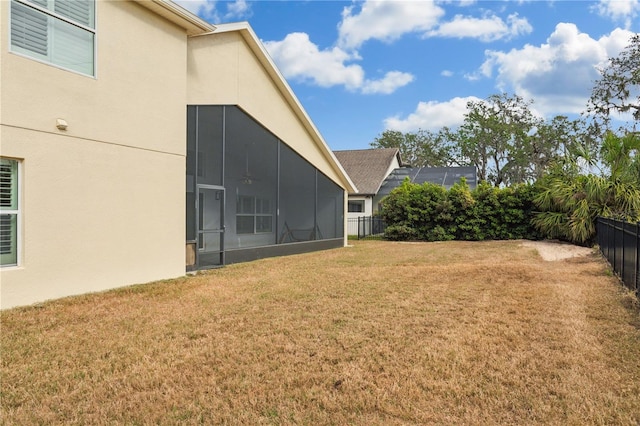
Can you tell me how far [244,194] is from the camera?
11.8 m

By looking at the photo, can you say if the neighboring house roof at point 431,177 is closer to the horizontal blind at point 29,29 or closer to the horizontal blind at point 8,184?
the horizontal blind at point 29,29

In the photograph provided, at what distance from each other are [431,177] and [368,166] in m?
4.56

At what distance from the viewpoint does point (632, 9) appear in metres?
14.8

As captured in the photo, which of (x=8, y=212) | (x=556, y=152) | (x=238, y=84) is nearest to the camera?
(x=8, y=212)

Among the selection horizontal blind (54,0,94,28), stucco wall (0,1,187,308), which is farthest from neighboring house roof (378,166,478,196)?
horizontal blind (54,0,94,28)

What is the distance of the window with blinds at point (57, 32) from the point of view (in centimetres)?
607

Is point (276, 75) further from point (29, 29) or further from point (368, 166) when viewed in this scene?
point (368, 166)

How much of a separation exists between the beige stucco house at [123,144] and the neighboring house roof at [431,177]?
18.2 m

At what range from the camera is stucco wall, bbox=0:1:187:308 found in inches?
237

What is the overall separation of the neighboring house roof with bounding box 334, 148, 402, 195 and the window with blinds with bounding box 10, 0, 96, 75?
69.4 ft

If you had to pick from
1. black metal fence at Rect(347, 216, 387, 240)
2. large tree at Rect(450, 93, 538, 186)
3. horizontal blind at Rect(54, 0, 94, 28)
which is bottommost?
black metal fence at Rect(347, 216, 387, 240)

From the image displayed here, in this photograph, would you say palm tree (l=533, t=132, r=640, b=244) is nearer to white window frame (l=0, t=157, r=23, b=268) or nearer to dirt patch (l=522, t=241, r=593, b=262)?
dirt patch (l=522, t=241, r=593, b=262)

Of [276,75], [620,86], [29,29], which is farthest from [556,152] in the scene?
[29,29]

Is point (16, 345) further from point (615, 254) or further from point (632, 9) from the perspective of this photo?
point (632, 9)
